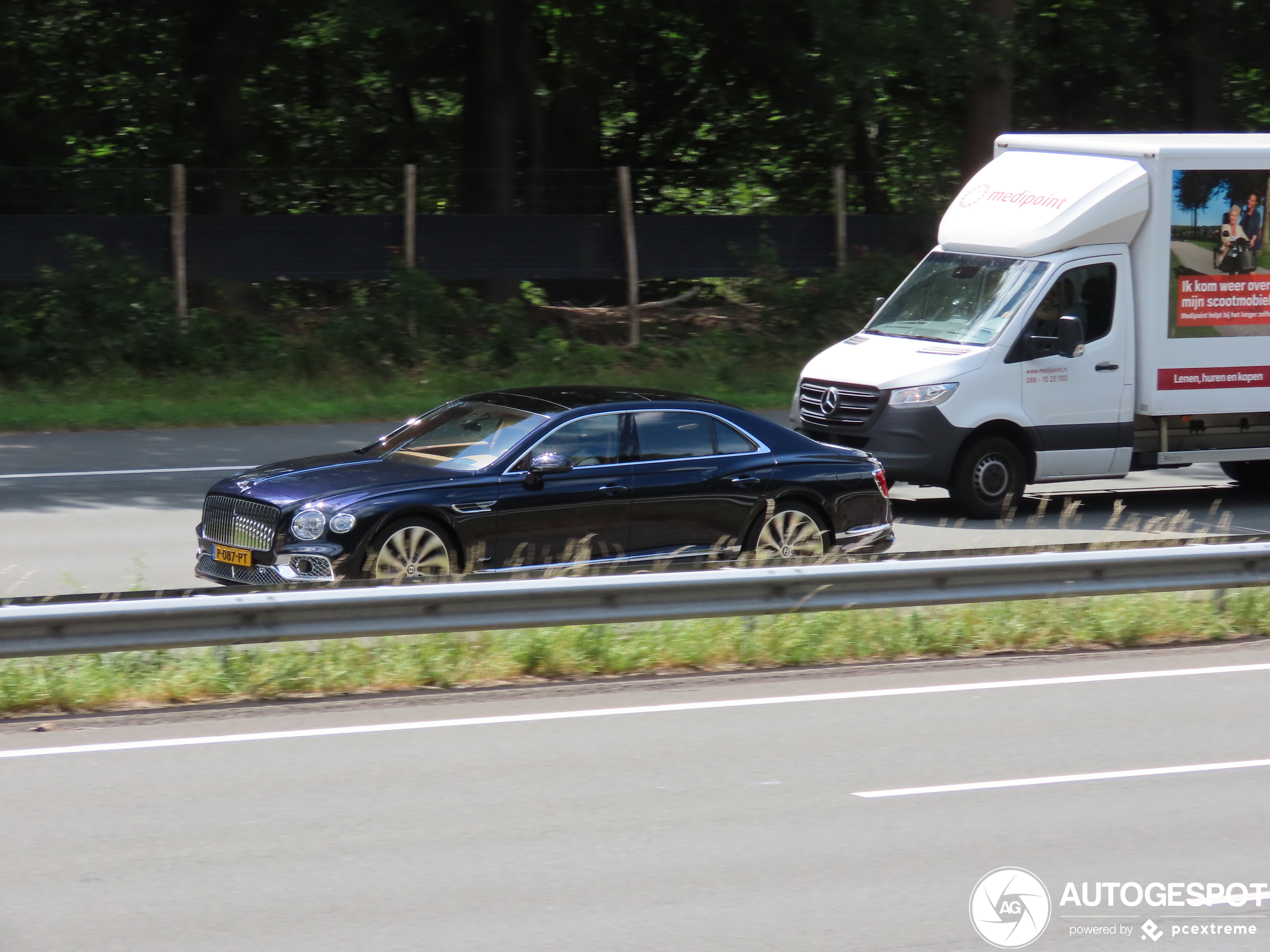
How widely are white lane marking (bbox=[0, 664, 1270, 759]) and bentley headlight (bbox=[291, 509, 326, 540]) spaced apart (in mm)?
2309

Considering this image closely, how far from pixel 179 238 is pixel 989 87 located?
1218 centimetres

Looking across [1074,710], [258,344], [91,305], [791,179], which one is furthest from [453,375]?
[1074,710]

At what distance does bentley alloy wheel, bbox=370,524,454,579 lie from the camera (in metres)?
10.1

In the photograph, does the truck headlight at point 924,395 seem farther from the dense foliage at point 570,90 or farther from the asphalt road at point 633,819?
the dense foliage at point 570,90

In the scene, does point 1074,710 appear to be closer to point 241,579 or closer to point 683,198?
point 241,579

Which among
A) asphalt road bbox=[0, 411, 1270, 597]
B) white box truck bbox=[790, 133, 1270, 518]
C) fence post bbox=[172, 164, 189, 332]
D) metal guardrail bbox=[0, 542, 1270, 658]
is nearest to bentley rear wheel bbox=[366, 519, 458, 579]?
metal guardrail bbox=[0, 542, 1270, 658]

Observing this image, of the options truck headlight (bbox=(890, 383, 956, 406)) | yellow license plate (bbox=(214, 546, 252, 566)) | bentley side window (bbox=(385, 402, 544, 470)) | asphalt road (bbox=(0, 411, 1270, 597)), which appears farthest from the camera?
truck headlight (bbox=(890, 383, 956, 406))

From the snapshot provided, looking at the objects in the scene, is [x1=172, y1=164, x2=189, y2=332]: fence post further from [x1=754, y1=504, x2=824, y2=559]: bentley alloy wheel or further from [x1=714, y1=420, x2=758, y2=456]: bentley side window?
[x1=754, y1=504, x2=824, y2=559]: bentley alloy wheel

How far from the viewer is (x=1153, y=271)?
15.0 meters

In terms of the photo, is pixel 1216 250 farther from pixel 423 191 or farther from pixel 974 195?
pixel 423 191

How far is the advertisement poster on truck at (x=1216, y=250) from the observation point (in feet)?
49.3

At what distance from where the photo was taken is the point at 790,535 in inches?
452

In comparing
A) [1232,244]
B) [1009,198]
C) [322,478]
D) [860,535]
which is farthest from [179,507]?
[1232,244]

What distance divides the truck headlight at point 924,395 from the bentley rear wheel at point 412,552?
211 inches
